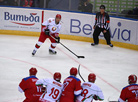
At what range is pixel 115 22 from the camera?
10859 millimetres

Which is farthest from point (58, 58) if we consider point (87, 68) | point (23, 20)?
point (23, 20)

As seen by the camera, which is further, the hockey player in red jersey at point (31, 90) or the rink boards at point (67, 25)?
the rink boards at point (67, 25)

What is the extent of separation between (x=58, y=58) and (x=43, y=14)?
3199 millimetres

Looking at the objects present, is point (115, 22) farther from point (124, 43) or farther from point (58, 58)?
point (58, 58)

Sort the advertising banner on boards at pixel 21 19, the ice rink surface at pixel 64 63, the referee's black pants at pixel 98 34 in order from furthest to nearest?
the advertising banner on boards at pixel 21 19 → the referee's black pants at pixel 98 34 → the ice rink surface at pixel 64 63

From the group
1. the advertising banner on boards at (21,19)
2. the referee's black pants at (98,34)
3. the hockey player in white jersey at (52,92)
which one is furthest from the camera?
the advertising banner on boards at (21,19)

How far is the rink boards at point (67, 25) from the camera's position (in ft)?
34.8

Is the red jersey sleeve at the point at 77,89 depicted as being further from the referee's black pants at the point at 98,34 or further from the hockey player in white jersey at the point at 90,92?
the referee's black pants at the point at 98,34

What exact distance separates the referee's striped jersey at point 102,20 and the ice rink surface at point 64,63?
71 centimetres

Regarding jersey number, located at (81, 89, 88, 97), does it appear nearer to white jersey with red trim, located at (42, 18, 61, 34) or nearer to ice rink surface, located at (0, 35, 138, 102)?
ice rink surface, located at (0, 35, 138, 102)

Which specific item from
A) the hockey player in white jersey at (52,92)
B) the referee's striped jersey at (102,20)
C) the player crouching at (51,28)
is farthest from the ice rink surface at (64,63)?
the hockey player in white jersey at (52,92)

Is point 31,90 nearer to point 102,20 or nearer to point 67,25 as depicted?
point 102,20

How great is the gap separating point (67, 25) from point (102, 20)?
1610 millimetres

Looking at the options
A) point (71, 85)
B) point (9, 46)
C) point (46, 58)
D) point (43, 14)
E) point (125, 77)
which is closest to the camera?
point (71, 85)
